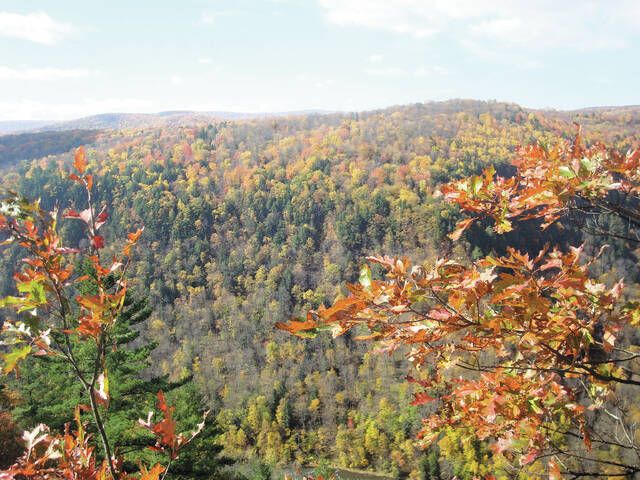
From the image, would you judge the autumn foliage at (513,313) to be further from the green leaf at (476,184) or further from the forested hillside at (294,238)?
the forested hillside at (294,238)

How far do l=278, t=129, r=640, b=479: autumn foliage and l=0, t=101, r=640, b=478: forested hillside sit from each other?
2187 inches

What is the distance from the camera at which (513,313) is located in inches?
77.8

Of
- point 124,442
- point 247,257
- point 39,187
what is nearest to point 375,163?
point 247,257

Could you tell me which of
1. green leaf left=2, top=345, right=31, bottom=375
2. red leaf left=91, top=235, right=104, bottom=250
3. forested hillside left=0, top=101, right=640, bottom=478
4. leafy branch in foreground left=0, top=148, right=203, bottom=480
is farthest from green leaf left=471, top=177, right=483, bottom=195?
forested hillside left=0, top=101, right=640, bottom=478

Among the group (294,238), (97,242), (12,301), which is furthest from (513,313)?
(294,238)

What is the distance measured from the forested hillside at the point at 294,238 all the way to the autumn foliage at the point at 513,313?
182 feet

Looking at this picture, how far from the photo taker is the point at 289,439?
70125 mm

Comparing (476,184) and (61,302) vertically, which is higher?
(476,184)

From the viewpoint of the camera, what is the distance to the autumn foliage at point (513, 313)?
1.85m

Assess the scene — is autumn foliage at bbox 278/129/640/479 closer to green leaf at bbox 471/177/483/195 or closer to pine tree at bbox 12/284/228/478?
green leaf at bbox 471/177/483/195

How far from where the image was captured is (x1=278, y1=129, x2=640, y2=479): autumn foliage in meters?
1.85

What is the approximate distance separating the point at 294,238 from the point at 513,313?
115 meters

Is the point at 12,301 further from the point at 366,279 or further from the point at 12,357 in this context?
the point at 366,279

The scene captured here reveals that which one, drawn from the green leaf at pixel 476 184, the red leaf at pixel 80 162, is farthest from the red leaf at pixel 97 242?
the green leaf at pixel 476 184
